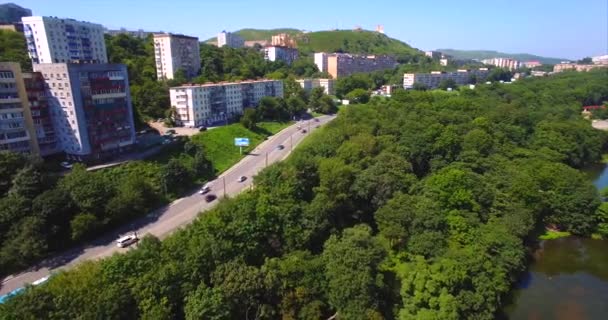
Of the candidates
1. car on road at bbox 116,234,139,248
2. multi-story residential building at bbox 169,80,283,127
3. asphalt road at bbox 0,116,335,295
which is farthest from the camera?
multi-story residential building at bbox 169,80,283,127

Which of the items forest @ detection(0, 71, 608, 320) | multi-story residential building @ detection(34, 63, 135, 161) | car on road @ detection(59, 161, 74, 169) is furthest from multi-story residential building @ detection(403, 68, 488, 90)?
car on road @ detection(59, 161, 74, 169)

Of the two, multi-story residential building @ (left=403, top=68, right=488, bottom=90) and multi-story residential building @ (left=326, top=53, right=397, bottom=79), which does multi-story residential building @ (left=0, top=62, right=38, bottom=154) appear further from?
multi-story residential building @ (left=326, top=53, right=397, bottom=79)

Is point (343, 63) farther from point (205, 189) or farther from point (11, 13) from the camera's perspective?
point (205, 189)

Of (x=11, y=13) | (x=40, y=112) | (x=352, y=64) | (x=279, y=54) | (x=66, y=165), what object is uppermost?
(x=11, y=13)

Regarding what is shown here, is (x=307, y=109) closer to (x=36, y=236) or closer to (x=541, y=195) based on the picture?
(x=541, y=195)

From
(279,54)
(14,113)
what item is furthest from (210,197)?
(279,54)
